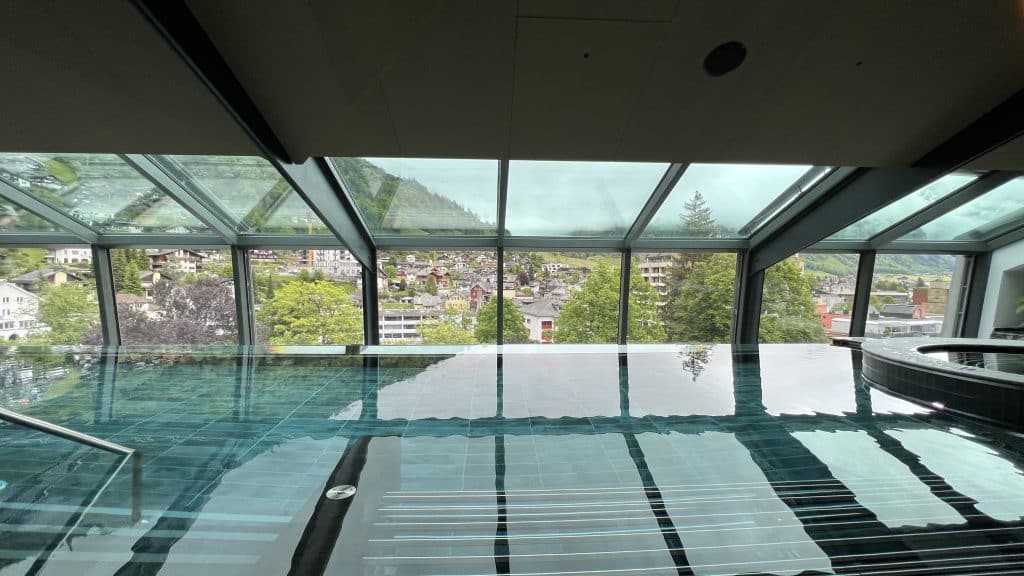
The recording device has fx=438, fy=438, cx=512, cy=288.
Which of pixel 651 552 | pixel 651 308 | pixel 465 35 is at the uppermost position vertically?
pixel 465 35

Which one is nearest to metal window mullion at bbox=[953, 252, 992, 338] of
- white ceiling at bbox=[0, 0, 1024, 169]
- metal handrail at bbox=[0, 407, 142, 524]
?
white ceiling at bbox=[0, 0, 1024, 169]

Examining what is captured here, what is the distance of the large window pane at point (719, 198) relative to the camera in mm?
5840

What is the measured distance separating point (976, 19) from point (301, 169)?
5.80 m

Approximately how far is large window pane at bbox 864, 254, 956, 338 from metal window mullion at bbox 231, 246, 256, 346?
11.6 m

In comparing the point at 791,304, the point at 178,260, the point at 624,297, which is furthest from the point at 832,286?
the point at 178,260

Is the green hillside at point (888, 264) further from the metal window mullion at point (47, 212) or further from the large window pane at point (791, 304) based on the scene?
the metal window mullion at point (47, 212)

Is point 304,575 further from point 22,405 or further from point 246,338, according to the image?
point 246,338

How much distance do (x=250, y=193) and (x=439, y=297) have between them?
11.2 feet

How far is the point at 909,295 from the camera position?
28.5 ft

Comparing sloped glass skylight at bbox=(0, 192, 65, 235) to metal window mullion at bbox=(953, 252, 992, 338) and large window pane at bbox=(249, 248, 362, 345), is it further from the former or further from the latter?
metal window mullion at bbox=(953, 252, 992, 338)

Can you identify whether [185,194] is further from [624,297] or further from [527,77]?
[624,297]

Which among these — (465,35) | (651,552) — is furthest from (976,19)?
(651,552)

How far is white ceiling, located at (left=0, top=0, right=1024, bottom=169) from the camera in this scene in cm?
272

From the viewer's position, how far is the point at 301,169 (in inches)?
196
